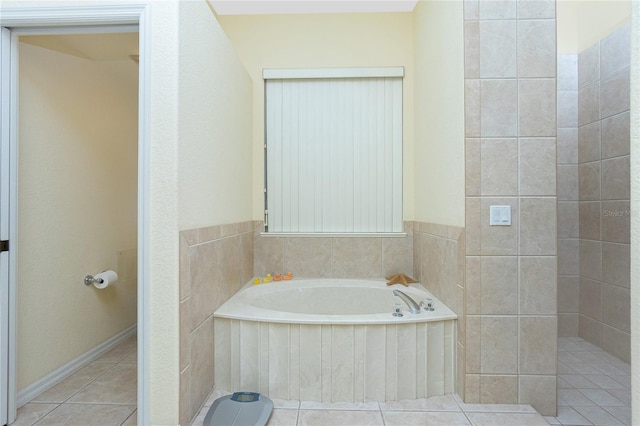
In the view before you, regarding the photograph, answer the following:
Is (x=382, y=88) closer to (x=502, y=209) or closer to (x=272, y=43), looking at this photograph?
(x=272, y=43)

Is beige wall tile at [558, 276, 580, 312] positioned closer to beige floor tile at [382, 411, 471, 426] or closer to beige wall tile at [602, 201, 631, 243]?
beige wall tile at [602, 201, 631, 243]

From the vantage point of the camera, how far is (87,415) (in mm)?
1803

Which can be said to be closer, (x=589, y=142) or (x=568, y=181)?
(x=589, y=142)

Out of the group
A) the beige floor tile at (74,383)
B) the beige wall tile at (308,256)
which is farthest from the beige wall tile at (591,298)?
the beige floor tile at (74,383)

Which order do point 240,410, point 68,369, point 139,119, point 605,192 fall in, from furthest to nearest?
point 605,192, point 68,369, point 240,410, point 139,119

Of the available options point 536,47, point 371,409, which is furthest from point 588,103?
point 371,409

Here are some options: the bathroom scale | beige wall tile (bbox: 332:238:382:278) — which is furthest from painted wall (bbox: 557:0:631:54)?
the bathroom scale

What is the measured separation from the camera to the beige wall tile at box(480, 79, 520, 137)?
1841mm

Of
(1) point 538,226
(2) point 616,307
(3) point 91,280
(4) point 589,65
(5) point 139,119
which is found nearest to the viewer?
(5) point 139,119

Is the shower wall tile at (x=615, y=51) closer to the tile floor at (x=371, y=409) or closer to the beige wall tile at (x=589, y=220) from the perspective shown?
the beige wall tile at (x=589, y=220)

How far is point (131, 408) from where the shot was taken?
1866 millimetres

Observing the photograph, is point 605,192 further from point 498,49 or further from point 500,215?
point 498,49

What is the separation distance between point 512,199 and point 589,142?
5.16ft

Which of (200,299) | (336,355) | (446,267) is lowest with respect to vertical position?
(336,355)
